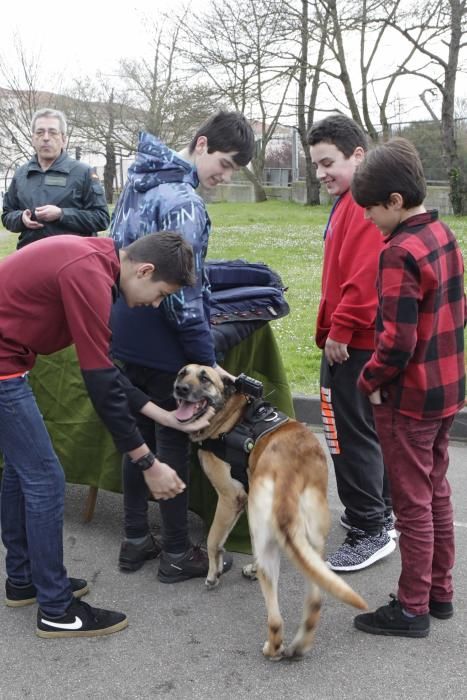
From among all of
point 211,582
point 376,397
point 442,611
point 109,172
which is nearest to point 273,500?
point 376,397

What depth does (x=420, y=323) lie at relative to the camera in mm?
2643

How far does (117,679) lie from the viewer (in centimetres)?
264

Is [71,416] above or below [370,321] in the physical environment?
below

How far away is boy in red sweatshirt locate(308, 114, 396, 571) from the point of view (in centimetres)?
315

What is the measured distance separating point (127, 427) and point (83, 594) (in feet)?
3.73

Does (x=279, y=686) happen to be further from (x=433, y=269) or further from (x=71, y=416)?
(x=71, y=416)

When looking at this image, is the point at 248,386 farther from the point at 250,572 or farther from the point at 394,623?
the point at 394,623

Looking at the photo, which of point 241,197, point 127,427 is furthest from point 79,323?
point 241,197

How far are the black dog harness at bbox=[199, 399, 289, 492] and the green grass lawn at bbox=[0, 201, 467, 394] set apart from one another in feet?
9.10

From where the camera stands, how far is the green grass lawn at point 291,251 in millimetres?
6973

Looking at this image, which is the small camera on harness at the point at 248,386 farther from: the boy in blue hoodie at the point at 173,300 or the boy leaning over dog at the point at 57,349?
the boy leaning over dog at the point at 57,349

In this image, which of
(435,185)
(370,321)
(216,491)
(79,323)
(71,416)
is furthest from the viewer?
(435,185)

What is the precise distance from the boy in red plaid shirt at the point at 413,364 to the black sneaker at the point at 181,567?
0.86 metres

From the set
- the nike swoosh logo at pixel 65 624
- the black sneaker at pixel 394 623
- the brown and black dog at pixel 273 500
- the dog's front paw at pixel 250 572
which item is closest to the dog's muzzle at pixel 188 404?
the brown and black dog at pixel 273 500
